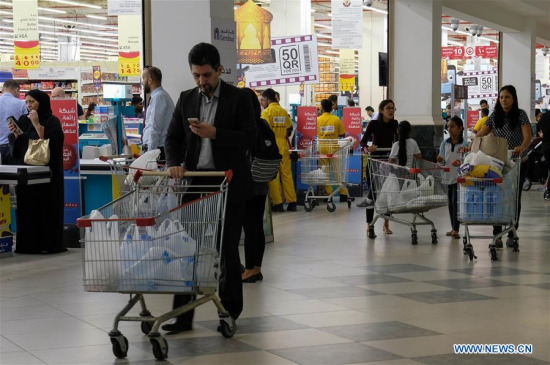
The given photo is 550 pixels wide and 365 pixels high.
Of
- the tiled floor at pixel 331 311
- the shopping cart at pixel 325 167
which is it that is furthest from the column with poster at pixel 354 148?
the tiled floor at pixel 331 311

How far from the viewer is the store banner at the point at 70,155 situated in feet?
31.6

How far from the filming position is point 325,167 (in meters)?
13.9

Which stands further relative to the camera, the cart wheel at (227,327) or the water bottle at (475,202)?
the water bottle at (475,202)

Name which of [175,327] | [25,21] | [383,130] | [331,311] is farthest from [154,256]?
[25,21]

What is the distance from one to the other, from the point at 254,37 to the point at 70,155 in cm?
425

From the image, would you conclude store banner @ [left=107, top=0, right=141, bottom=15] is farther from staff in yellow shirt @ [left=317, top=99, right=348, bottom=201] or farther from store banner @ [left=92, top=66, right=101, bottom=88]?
store banner @ [left=92, top=66, right=101, bottom=88]

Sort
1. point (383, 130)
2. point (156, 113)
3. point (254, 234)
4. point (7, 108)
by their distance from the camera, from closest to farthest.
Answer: point (254, 234)
point (156, 113)
point (383, 130)
point (7, 108)

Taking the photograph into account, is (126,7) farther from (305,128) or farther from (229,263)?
(229,263)

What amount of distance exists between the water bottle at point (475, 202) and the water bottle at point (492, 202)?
0.05 meters

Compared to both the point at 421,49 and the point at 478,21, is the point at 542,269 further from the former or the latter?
the point at 478,21

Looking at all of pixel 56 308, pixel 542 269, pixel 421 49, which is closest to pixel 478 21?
pixel 421 49

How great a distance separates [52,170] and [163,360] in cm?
470

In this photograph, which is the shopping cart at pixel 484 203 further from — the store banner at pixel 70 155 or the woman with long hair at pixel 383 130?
the store banner at pixel 70 155

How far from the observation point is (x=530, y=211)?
44.3 ft
